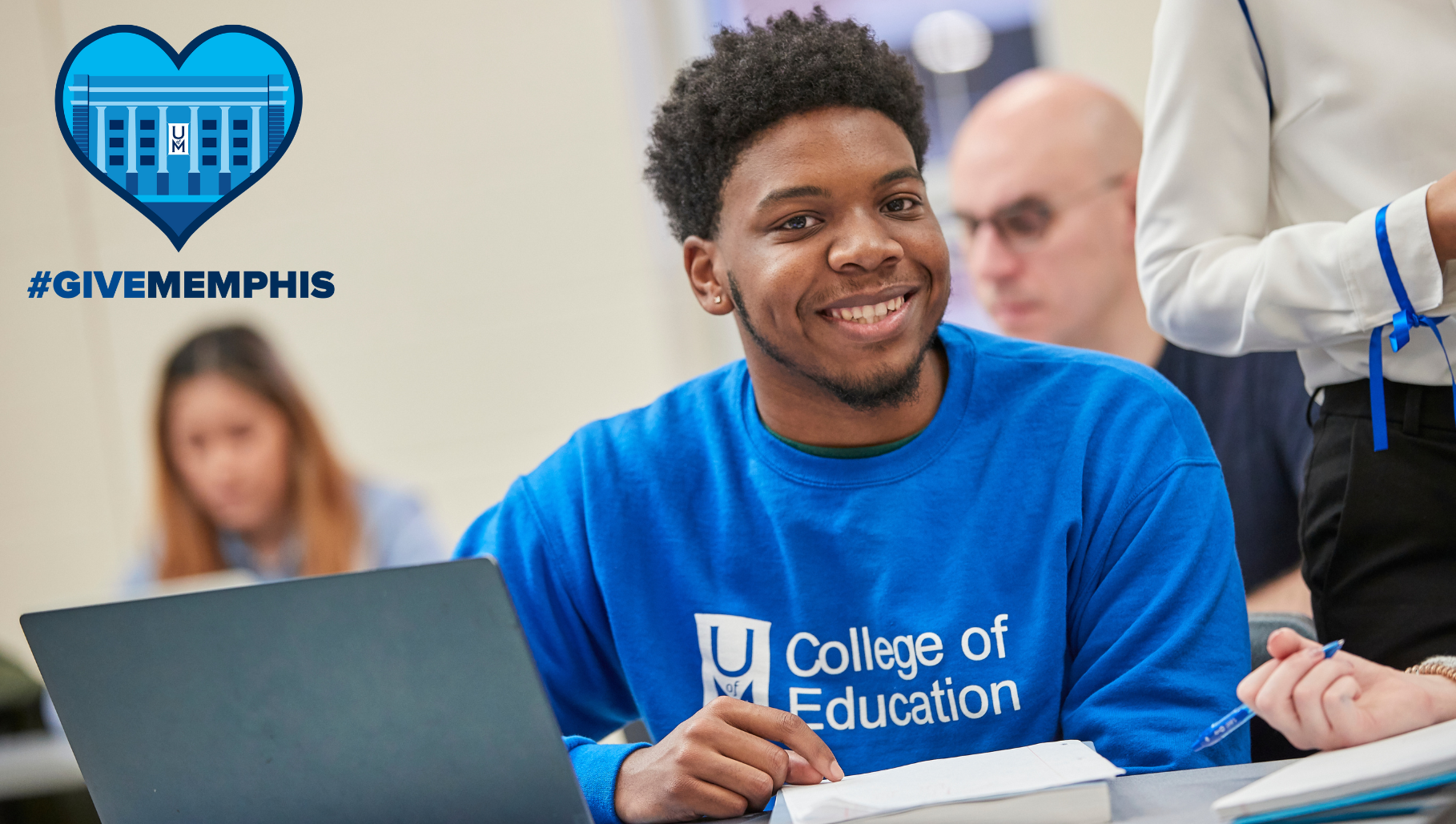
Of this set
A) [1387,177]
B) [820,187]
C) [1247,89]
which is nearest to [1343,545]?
[1387,177]

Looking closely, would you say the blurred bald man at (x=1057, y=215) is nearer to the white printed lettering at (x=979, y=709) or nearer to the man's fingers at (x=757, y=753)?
the white printed lettering at (x=979, y=709)

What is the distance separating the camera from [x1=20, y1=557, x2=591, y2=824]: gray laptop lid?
70cm

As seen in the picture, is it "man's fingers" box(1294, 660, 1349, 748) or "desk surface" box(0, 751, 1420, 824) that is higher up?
"man's fingers" box(1294, 660, 1349, 748)

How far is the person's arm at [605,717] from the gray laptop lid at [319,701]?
5.8 inches

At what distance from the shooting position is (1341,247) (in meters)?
1.07

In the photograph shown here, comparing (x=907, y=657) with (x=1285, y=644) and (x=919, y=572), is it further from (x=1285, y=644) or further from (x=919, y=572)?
(x=1285, y=644)

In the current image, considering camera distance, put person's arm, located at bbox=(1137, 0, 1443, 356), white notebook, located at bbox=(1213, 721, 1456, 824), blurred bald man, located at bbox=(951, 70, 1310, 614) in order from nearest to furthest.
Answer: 1. white notebook, located at bbox=(1213, 721, 1456, 824)
2. person's arm, located at bbox=(1137, 0, 1443, 356)
3. blurred bald man, located at bbox=(951, 70, 1310, 614)

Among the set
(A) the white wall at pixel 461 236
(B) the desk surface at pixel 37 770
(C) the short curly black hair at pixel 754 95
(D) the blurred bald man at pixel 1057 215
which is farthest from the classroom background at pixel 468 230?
(C) the short curly black hair at pixel 754 95

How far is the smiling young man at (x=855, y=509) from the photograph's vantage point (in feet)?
3.48

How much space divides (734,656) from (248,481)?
187 cm

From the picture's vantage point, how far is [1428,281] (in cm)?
103

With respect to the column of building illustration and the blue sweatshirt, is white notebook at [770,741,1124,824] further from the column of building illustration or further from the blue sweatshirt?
the column of building illustration

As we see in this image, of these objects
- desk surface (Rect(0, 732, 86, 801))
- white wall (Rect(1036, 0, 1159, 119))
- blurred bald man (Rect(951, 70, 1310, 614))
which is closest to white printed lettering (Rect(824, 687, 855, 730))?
blurred bald man (Rect(951, 70, 1310, 614))

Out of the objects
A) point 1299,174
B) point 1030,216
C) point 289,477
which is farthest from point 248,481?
point 1299,174
